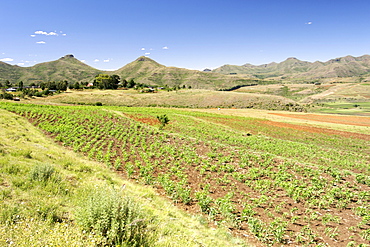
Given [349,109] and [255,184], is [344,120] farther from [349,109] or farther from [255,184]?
[255,184]

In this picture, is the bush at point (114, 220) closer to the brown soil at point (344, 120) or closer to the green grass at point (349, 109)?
the brown soil at point (344, 120)

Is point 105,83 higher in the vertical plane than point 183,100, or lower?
higher

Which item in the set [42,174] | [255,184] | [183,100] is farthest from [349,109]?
[42,174]

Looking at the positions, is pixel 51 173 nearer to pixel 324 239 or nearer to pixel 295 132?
pixel 324 239

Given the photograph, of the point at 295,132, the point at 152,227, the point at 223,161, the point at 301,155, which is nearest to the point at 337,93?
the point at 295,132

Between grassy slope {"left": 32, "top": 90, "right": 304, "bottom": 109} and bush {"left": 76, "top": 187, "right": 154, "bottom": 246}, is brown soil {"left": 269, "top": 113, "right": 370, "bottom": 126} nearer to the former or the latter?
grassy slope {"left": 32, "top": 90, "right": 304, "bottom": 109}

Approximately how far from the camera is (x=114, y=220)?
15.6 feet

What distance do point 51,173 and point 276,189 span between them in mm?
13015

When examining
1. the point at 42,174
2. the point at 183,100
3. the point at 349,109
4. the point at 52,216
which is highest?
the point at 183,100

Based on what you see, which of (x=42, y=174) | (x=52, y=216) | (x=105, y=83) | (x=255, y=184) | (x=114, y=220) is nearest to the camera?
(x=114, y=220)

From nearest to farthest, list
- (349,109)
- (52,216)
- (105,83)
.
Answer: (52,216), (349,109), (105,83)

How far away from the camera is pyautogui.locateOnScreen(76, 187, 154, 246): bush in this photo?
4745 millimetres

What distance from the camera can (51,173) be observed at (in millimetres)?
8016

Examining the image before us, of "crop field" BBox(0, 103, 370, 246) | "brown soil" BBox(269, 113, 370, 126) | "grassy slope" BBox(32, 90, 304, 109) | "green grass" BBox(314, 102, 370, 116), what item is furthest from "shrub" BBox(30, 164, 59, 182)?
"green grass" BBox(314, 102, 370, 116)
